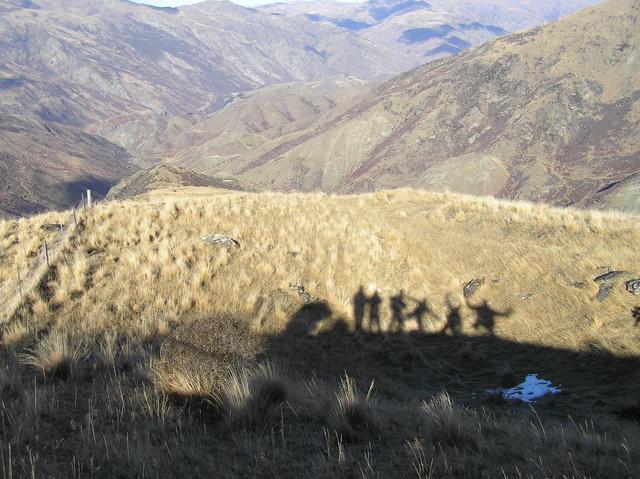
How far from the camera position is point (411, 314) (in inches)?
418

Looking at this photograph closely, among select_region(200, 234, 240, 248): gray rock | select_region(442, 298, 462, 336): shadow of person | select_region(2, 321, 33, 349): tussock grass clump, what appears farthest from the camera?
select_region(200, 234, 240, 248): gray rock

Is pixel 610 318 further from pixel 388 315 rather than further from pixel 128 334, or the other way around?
pixel 128 334

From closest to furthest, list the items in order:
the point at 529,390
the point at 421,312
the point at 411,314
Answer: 1. the point at 529,390
2. the point at 411,314
3. the point at 421,312

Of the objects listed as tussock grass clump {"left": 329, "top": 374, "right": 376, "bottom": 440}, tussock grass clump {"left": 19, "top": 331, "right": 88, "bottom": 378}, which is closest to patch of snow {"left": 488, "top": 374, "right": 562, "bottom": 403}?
tussock grass clump {"left": 329, "top": 374, "right": 376, "bottom": 440}

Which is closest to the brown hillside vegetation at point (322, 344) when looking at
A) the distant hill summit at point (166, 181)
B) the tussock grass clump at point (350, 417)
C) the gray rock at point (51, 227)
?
the tussock grass clump at point (350, 417)

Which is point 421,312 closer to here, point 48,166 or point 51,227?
point 51,227

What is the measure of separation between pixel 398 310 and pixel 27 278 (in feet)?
25.3

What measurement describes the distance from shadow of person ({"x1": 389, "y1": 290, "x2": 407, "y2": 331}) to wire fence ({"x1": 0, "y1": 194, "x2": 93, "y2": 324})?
279 inches

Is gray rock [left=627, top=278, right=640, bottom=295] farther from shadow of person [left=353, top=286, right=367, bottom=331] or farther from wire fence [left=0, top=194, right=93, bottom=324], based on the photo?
wire fence [left=0, top=194, right=93, bottom=324]

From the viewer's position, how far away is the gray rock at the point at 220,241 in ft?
38.8

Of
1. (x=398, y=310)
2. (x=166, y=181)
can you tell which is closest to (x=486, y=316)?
(x=398, y=310)

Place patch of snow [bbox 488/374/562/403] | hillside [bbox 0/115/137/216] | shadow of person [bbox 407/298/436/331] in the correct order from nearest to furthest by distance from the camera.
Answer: patch of snow [bbox 488/374/562/403]
shadow of person [bbox 407/298/436/331]
hillside [bbox 0/115/137/216]

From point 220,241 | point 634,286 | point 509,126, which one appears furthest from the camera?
point 509,126

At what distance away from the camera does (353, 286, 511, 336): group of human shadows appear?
32.8 ft
